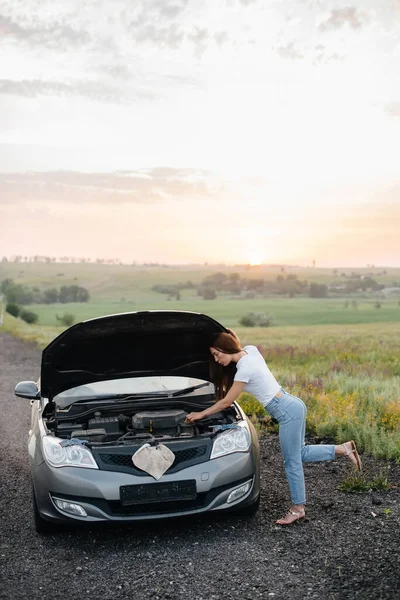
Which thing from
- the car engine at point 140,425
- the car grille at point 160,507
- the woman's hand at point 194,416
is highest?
the woman's hand at point 194,416

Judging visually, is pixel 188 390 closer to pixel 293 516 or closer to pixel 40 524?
pixel 293 516

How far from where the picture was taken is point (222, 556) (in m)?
5.52

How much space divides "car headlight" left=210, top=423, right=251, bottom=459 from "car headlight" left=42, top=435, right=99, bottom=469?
3.22 ft

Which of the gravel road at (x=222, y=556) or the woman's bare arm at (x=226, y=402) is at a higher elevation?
the woman's bare arm at (x=226, y=402)

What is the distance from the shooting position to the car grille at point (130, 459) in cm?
575

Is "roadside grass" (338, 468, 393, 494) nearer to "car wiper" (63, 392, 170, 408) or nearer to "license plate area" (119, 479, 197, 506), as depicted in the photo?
"car wiper" (63, 392, 170, 408)

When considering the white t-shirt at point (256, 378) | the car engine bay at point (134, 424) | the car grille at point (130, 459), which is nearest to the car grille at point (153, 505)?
the car grille at point (130, 459)

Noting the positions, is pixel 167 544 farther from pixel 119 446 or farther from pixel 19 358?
pixel 19 358

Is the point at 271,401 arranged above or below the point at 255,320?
above

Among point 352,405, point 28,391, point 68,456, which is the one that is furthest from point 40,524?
point 352,405

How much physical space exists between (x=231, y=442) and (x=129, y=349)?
1.83 m

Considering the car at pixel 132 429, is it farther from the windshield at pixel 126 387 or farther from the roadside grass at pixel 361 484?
the roadside grass at pixel 361 484

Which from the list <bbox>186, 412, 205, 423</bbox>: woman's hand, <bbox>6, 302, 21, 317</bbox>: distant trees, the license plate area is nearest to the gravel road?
the license plate area

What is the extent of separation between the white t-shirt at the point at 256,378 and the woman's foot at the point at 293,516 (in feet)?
3.19
